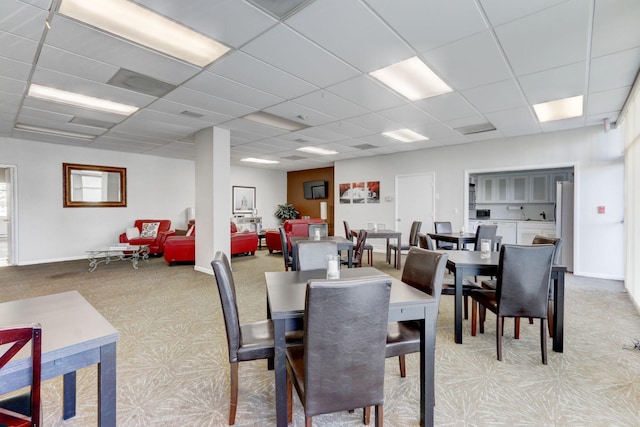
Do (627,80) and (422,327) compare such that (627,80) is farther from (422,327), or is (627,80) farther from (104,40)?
(104,40)

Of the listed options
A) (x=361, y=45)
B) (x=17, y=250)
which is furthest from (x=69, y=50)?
(x=17, y=250)

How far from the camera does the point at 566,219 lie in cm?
562

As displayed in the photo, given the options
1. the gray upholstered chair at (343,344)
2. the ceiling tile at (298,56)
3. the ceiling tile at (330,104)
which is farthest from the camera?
the ceiling tile at (330,104)

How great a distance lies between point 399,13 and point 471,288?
2.51m

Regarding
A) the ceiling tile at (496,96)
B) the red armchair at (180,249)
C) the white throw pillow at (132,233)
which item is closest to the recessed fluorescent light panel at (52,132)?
the white throw pillow at (132,233)

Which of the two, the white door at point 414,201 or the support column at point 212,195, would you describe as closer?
the support column at point 212,195

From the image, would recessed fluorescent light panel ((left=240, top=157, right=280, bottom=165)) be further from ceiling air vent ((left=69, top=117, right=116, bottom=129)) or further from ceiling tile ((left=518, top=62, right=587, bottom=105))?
ceiling tile ((left=518, top=62, right=587, bottom=105))

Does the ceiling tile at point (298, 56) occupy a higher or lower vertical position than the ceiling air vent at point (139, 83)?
lower

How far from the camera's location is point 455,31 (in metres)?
2.56

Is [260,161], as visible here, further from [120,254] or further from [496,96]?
[496,96]

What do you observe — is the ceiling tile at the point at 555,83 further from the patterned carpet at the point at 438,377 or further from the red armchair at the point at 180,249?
the red armchair at the point at 180,249

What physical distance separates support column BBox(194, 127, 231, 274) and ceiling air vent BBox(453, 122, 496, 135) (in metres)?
4.41

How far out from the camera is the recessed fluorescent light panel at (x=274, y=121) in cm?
490

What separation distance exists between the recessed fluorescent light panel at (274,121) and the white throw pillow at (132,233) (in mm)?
4784
